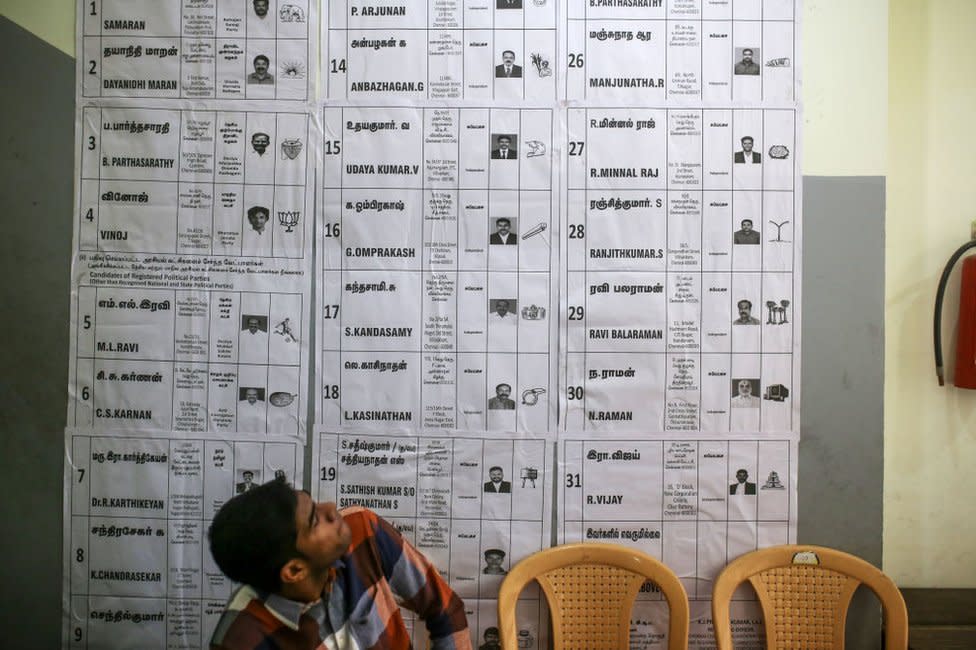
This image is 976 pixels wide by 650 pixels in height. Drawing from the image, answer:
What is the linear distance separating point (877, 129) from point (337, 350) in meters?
1.84

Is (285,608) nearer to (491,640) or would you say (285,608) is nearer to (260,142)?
(491,640)

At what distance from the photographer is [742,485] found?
76.0 inches

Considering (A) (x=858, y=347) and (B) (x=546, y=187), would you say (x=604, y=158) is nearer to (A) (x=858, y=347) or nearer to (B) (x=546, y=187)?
(B) (x=546, y=187)

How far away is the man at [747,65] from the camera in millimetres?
1918

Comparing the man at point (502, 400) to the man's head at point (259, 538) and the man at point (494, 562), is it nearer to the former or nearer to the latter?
the man at point (494, 562)

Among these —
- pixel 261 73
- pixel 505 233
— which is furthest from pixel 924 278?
pixel 261 73

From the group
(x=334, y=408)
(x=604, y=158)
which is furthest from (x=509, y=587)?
(x=604, y=158)

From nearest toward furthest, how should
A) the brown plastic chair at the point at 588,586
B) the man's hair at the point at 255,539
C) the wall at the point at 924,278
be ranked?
the man's hair at the point at 255,539
the brown plastic chair at the point at 588,586
the wall at the point at 924,278

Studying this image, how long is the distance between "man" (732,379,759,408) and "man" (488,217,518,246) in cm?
84

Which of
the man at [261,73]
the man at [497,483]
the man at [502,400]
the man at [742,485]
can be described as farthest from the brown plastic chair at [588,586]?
the man at [261,73]

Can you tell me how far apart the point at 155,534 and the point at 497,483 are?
1.10 m

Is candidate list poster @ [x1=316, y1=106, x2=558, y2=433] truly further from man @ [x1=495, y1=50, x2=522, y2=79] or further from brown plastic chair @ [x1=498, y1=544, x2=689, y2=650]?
brown plastic chair @ [x1=498, y1=544, x2=689, y2=650]

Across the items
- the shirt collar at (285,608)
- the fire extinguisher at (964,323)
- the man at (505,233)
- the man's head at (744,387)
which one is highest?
the man at (505,233)

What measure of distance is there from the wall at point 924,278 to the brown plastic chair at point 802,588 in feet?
0.88
